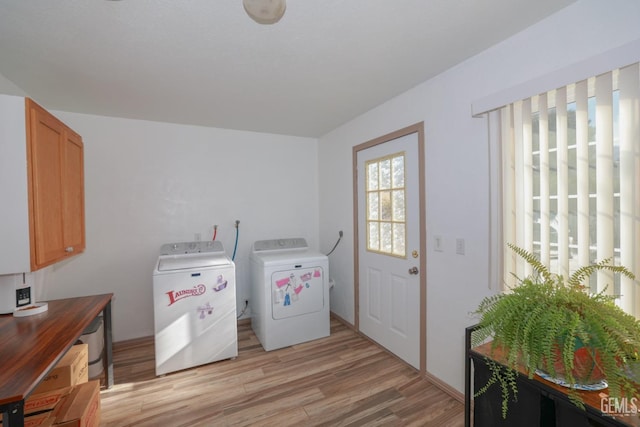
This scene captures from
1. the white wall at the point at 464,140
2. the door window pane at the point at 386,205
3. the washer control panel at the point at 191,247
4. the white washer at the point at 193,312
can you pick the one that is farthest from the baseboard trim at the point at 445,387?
the washer control panel at the point at 191,247

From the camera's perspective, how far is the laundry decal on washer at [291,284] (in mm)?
2699

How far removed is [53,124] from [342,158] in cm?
247

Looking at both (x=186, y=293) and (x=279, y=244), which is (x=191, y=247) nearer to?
(x=186, y=293)

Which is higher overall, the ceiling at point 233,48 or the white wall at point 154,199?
the ceiling at point 233,48

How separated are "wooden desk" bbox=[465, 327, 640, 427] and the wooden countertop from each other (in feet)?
5.74

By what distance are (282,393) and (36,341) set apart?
151 centimetres

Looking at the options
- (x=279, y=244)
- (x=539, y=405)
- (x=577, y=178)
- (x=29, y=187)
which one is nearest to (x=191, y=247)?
(x=279, y=244)

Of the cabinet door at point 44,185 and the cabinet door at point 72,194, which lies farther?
the cabinet door at point 72,194

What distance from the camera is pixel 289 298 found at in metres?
2.76

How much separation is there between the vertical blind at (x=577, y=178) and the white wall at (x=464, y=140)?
0.15m

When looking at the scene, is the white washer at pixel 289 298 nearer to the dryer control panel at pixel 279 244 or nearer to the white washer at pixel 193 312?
the dryer control panel at pixel 279 244

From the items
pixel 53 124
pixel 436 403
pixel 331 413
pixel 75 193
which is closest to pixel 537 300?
pixel 436 403

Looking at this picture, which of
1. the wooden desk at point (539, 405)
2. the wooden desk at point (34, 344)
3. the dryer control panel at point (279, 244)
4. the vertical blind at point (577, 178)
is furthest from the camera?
the dryer control panel at point (279, 244)

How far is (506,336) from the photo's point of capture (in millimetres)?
976
